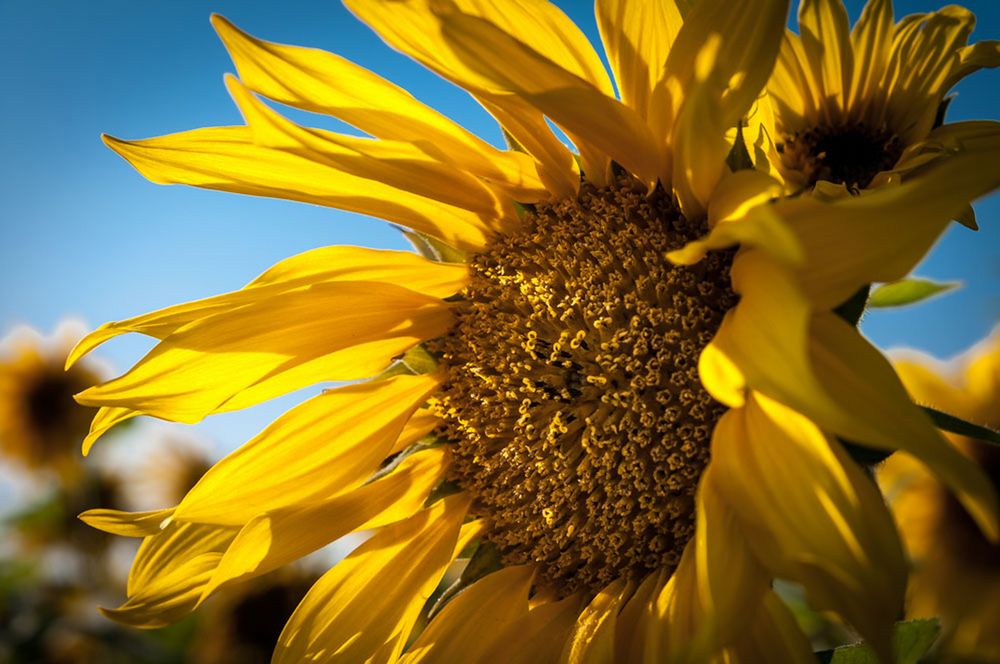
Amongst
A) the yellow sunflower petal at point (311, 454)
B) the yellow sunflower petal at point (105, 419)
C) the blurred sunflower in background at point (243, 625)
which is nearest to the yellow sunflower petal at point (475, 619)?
the yellow sunflower petal at point (311, 454)

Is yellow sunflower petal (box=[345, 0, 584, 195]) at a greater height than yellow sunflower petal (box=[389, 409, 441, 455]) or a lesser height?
greater

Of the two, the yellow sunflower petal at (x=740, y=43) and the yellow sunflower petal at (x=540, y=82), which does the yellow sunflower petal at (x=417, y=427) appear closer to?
the yellow sunflower petal at (x=540, y=82)

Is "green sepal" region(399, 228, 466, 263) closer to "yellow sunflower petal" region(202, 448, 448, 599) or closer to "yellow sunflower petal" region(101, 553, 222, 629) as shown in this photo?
"yellow sunflower petal" region(202, 448, 448, 599)

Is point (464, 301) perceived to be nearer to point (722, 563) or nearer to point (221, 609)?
point (722, 563)

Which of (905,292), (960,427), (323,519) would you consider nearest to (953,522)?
(905,292)

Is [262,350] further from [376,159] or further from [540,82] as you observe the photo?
[540,82]

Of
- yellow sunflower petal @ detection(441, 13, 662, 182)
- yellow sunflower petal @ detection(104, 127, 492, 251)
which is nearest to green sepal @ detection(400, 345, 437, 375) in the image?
yellow sunflower petal @ detection(104, 127, 492, 251)
